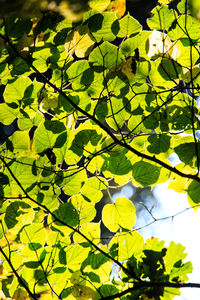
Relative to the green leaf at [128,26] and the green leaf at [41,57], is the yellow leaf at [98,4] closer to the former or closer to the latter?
the green leaf at [128,26]

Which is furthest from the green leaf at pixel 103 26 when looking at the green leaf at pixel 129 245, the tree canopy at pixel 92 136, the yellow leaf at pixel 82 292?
the yellow leaf at pixel 82 292

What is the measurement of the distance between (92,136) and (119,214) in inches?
12.3

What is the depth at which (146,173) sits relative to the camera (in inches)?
37.1

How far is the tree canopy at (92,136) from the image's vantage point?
88 cm

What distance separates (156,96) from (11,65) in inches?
21.4

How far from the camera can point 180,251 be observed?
874 millimetres

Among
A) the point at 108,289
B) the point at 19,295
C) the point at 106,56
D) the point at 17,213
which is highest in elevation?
the point at 106,56

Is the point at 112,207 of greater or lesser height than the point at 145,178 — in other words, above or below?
below

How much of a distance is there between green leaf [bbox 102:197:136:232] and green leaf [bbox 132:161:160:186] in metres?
0.10

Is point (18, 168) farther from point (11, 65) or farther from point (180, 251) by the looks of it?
point (180, 251)

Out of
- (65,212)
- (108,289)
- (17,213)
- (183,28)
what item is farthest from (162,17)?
(108,289)

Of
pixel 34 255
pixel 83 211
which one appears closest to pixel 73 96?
pixel 83 211

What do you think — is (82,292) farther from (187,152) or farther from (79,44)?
(79,44)

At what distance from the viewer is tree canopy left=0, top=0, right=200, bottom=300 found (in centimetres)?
88
